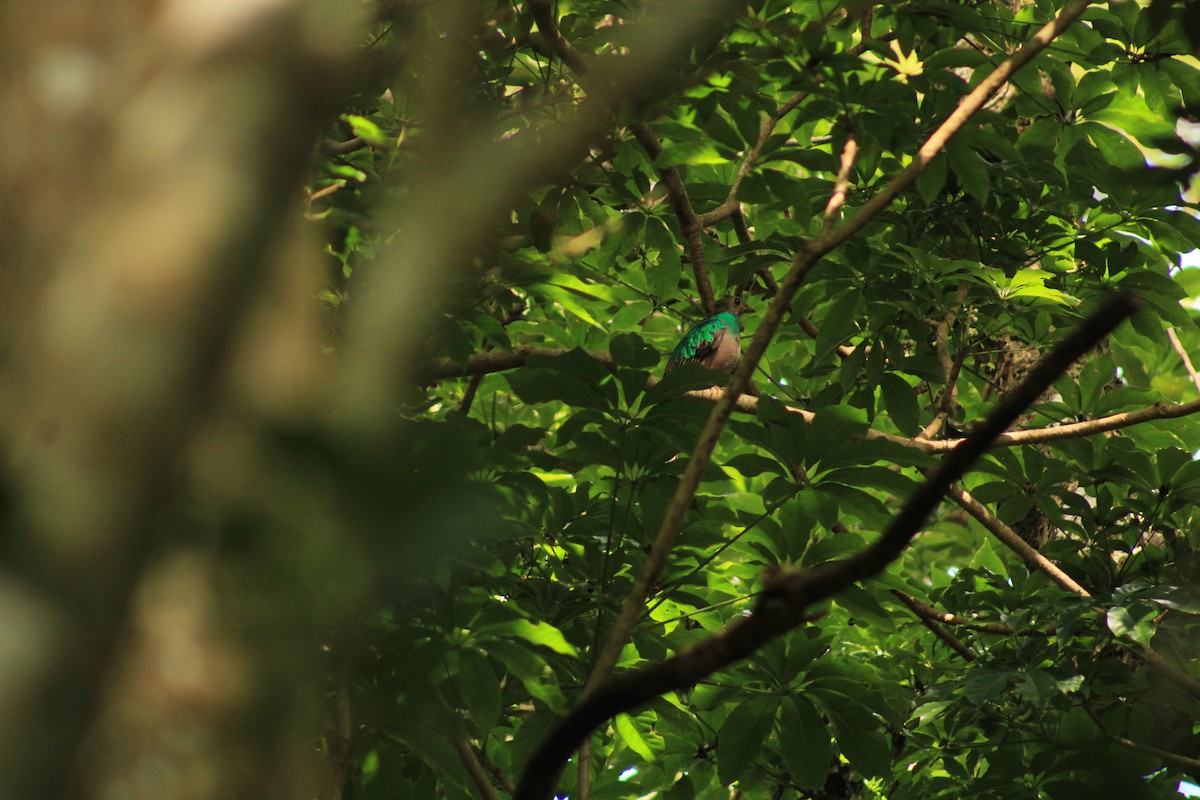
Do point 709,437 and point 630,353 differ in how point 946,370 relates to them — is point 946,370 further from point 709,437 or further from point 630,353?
point 709,437

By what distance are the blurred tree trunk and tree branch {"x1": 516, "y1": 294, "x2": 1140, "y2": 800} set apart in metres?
0.45

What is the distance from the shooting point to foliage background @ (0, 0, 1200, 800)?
2.57 ft

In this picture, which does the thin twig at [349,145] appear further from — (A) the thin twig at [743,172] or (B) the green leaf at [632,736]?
(B) the green leaf at [632,736]

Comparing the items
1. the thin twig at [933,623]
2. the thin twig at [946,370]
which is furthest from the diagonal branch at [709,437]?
the thin twig at [933,623]

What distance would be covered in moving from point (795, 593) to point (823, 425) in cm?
193

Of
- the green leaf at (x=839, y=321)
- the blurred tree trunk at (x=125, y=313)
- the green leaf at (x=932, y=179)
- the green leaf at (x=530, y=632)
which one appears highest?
the blurred tree trunk at (x=125, y=313)

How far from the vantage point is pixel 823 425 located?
117 inches

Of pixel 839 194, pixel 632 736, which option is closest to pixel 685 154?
pixel 839 194

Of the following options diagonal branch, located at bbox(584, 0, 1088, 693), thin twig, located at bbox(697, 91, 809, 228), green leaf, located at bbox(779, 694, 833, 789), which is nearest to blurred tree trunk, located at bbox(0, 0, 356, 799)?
diagonal branch, located at bbox(584, 0, 1088, 693)

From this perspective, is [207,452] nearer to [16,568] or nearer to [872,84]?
[16,568]

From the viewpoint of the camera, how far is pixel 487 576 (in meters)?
2.77

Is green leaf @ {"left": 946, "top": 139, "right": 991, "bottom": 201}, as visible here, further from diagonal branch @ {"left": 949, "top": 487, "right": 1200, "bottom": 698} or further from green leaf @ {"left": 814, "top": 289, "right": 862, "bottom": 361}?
diagonal branch @ {"left": 949, "top": 487, "right": 1200, "bottom": 698}

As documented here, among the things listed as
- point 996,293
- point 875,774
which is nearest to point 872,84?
point 996,293

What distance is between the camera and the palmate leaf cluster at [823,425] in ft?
8.69
